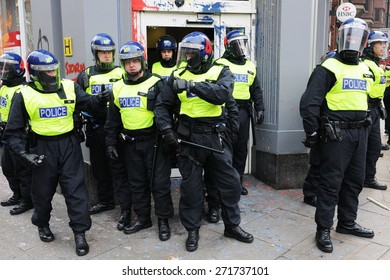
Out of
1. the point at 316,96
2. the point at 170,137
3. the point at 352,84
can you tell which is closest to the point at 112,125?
the point at 170,137

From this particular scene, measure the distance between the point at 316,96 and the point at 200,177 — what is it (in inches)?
54.2

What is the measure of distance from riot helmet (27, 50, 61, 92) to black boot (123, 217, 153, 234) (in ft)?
5.45

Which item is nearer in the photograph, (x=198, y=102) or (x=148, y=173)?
(x=198, y=102)

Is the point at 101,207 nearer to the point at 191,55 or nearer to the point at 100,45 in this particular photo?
the point at 100,45

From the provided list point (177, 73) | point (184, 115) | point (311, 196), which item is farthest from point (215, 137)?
point (311, 196)

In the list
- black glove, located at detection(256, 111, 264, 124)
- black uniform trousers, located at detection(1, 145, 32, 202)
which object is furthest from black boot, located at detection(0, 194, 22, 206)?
black glove, located at detection(256, 111, 264, 124)

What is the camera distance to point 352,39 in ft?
12.4

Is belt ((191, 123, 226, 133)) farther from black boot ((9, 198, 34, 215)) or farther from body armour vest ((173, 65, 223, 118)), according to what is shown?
black boot ((9, 198, 34, 215))

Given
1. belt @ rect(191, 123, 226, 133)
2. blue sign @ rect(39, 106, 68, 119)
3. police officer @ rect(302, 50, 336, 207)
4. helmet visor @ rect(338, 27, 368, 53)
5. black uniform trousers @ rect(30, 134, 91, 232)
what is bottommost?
police officer @ rect(302, 50, 336, 207)

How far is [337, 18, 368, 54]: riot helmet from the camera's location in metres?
3.78

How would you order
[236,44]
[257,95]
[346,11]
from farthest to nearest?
[346,11] → [257,95] → [236,44]

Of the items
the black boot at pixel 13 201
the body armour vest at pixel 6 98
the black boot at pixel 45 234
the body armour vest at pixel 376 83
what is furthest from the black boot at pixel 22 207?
the body armour vest at pixel 376 83

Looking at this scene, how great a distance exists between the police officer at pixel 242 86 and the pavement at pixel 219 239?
0.74m

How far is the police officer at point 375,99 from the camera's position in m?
5.74
